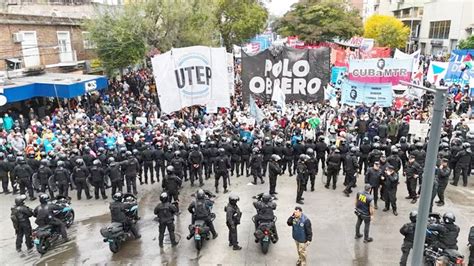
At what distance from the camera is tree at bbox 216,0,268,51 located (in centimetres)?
4294

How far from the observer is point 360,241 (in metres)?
Answer: 9.28

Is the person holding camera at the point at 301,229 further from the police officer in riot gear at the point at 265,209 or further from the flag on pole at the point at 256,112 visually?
the flag on pole at the point at 256,112

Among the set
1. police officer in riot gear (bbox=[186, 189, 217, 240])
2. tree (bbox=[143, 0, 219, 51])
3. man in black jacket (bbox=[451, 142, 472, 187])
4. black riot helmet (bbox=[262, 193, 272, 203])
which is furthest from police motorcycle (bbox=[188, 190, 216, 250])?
tree (bbox=[143, 0, 219, 51])

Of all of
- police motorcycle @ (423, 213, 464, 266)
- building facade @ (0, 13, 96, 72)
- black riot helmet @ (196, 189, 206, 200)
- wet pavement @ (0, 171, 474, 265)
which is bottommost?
wet pavement @ (0, 171, 474, 265)

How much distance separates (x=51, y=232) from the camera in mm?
9141

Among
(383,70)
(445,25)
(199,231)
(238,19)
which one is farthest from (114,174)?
(445,25)

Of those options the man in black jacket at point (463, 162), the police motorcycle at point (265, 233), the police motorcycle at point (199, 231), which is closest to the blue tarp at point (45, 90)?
the police motorcycle at point (199, 231)

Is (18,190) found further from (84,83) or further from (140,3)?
(140,3)

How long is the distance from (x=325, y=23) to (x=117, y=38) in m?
26.4

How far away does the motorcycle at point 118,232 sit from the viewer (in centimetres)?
874

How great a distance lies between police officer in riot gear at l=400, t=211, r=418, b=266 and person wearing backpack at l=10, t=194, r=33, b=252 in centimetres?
769

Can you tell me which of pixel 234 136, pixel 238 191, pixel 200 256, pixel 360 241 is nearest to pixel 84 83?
pixel 234 136

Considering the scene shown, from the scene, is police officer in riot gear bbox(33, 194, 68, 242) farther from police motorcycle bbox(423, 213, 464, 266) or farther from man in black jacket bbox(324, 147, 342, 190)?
police motorcycle bbox(423, 213, 464, 266)

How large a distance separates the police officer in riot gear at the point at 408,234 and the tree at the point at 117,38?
19980 millimetres
